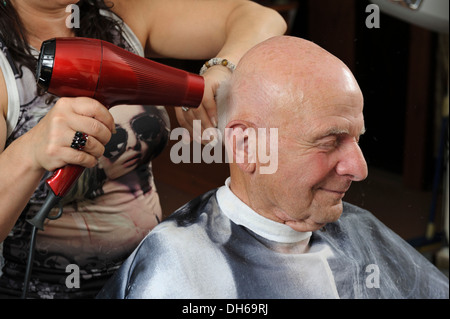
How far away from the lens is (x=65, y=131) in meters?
0.80

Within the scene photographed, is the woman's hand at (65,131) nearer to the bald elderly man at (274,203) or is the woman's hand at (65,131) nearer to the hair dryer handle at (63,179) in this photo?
the hair dryer handle at (63,179)

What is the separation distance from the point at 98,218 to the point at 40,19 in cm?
35

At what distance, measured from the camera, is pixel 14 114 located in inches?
34.7

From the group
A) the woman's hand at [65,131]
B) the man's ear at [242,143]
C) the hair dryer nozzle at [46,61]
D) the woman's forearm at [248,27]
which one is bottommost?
the man's ear at [242,143]

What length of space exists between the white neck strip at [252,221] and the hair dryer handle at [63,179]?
0.32m

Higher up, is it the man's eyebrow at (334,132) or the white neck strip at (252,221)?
the man's eyebrow at (334,132)

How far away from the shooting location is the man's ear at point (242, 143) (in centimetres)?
95

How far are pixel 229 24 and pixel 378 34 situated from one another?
33cm

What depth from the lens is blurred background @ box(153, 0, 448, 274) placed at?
1086 mm

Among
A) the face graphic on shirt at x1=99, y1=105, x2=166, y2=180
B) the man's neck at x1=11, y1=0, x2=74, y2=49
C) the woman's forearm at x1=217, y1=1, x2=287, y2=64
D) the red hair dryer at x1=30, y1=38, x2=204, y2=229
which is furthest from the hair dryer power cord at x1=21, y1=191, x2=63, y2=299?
the woman's forearm at x1=217, y1=1, x2=287, y2=64

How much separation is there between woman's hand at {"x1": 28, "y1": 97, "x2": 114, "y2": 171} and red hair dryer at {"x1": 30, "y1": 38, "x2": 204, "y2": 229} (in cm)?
2

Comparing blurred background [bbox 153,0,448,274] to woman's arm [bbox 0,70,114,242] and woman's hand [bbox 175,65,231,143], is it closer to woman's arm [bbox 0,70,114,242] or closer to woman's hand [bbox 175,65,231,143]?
woman's hand [bbox 175,65,231,143]

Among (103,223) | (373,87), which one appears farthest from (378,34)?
(103,223)

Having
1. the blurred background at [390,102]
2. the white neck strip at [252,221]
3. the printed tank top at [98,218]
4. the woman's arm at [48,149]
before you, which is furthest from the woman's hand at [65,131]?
the white neck strip at [252,221]
